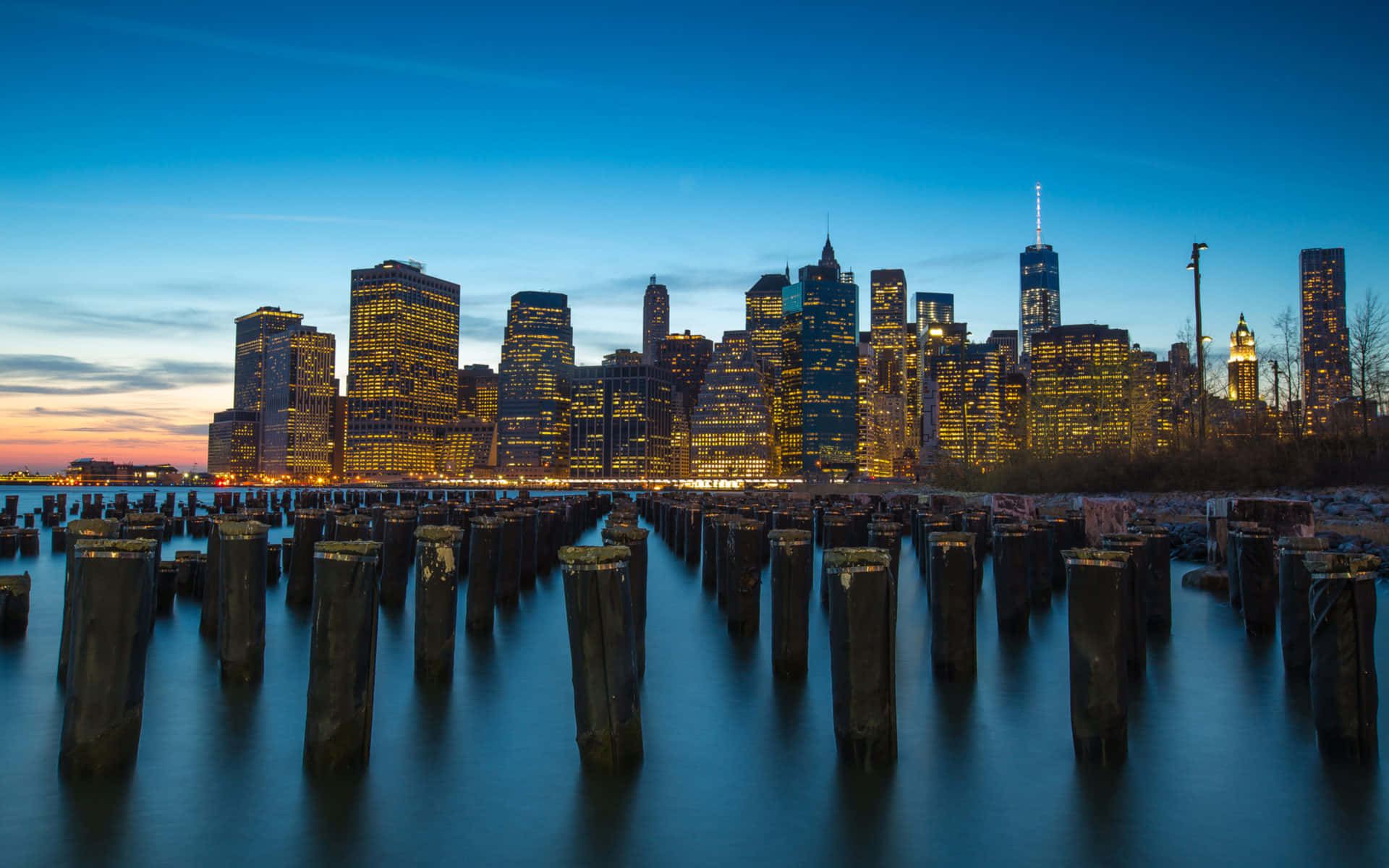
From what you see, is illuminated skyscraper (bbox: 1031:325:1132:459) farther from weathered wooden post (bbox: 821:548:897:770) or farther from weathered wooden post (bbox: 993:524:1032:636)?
weathered wooden post (bbox: 821:548:897:770)

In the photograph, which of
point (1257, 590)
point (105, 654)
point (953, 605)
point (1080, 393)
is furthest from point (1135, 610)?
point (1080, 393)

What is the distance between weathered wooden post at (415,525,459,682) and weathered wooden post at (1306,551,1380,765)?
8604 millimetres

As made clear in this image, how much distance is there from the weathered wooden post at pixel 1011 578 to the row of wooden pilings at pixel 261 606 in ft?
21.7

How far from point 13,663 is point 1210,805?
1440cm

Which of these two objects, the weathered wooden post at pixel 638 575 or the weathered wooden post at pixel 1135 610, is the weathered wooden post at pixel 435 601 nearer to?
the weathered wooden post at pixel 638 575

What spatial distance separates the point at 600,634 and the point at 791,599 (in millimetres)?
3903

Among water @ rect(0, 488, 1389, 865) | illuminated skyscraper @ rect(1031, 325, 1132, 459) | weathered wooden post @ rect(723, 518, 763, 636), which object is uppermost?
illuminated skyscraper @ rect(1031, 325, 1132, 459)

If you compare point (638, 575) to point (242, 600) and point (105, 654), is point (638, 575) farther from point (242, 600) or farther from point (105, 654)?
point (105, 654)

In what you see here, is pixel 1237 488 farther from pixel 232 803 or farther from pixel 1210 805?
pixel 232 803

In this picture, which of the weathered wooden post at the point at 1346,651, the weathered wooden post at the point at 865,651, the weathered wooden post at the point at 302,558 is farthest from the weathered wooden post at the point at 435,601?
the weathered wooden post at the point at 1346,651

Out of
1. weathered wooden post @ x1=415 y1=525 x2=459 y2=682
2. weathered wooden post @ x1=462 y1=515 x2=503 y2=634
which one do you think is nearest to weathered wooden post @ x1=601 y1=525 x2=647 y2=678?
weathered wooden post @ x1=415 y1=525 x2=459 y2=682

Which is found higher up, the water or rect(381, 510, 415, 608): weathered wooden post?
rect(381, 510, 415, 608): weathered wooden post

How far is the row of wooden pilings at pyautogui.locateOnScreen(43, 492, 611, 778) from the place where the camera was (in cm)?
703

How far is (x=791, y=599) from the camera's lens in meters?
10.5
